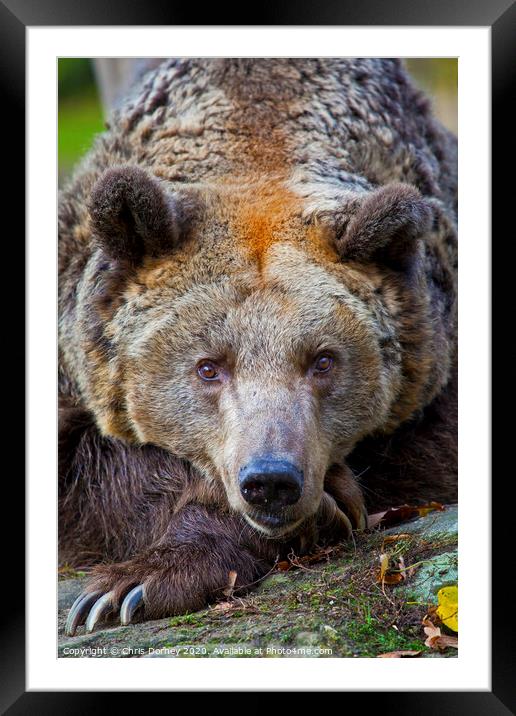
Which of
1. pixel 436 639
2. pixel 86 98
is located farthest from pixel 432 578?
pixel 86 98

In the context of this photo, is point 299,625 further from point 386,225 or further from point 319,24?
point 319,24

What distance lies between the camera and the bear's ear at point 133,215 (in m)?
5.43

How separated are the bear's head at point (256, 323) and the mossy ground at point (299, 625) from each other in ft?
1.65

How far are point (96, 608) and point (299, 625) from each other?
1120 mm

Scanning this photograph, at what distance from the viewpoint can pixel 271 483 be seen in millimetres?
5051

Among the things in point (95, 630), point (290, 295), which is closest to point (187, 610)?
point (95, 630)

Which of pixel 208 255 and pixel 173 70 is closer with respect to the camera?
pixel 208 255

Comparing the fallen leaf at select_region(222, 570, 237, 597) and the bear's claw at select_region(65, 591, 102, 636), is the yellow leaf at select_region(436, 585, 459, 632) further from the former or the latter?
the bear's claw at select_region(65, 591, 102, 636)

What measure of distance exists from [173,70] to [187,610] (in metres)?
3.47

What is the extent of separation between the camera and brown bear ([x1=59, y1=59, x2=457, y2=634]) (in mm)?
5492
